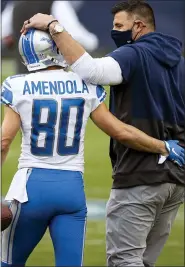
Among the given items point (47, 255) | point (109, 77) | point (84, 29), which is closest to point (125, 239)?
point (109, 77)

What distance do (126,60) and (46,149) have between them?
0.68 m

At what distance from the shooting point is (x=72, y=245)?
4629 mm

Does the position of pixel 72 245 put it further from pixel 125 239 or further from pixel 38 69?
pixel 38 69

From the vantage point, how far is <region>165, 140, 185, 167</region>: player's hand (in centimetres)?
508

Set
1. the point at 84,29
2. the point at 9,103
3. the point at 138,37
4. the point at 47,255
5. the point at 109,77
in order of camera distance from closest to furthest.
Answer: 1. the point at 9,103
2. the point at 109,77
3. the point at 138,37
4. the point at 47,255
5. the point at 84,29

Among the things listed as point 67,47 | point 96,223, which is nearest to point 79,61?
point 67,47

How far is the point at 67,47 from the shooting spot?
4742 millimetres

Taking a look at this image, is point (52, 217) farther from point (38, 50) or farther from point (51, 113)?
point (38, 50)

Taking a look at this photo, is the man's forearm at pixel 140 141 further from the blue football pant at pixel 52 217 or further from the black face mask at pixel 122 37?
the black face mask at pixel 122 37

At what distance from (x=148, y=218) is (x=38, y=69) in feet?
3.44

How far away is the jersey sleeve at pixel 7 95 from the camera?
179 inches

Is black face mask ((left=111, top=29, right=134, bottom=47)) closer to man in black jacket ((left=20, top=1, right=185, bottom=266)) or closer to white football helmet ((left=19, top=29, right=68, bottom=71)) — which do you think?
man in black jacket ((left=20, top=1, right=185, bottom=266))

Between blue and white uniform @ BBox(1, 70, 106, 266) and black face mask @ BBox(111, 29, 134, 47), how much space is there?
2.20 feet

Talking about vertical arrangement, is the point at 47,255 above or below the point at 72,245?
below
